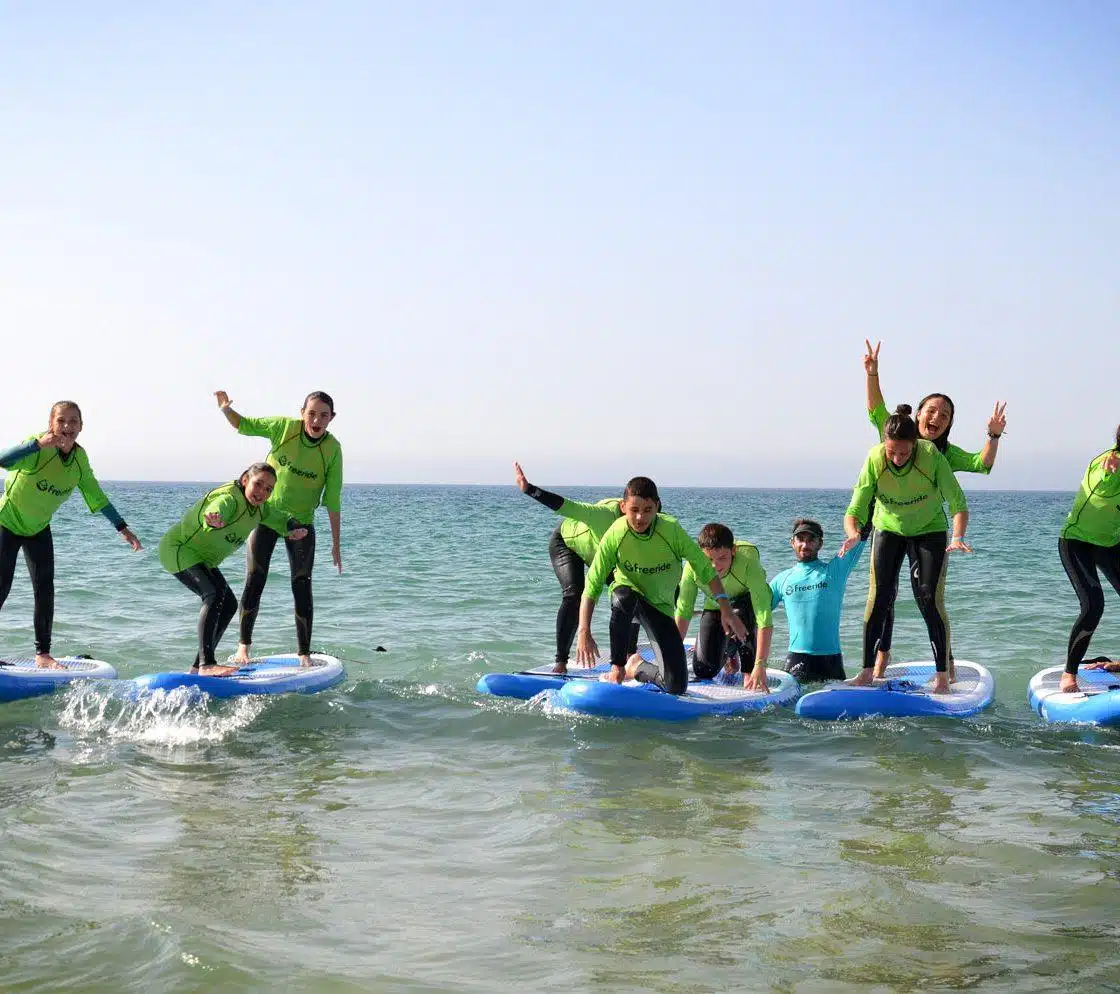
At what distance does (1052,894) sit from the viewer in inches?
209

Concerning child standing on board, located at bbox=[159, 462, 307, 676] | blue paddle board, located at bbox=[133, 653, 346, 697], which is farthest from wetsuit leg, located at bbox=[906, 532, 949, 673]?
child standing on board, located at bbox=[159, 462, 307, 676]

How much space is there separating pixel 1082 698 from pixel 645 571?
3.47 m

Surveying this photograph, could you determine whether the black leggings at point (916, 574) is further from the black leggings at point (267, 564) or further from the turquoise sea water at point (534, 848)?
the black leggings at point (267, 564)

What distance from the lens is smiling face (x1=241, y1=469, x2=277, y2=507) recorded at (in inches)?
358

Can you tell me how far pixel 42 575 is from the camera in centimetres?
955

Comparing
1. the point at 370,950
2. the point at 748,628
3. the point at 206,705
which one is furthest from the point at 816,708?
the point at 370,950

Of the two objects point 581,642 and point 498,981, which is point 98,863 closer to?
point 498,981

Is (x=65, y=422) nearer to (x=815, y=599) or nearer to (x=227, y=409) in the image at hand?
(x=227, y=409)

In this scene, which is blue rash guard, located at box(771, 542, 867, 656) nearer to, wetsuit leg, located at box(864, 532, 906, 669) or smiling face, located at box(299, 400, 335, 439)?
wetsuit leg, located at box(864, 532, 906, 669)

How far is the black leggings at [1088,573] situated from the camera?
8844 mm

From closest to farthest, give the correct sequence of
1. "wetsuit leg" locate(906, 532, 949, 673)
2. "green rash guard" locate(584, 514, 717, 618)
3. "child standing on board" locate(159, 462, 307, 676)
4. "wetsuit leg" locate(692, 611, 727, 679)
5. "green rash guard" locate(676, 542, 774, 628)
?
"green rash guard" locate(584, 514, 717, 618) < "wetsuit leg" locate(906, 532, 949, 673) < "green rash guard" locate(676, 542, 774, 628) < "child standing on board" locate(159, 462, 307, 676) < "wetsuit leg" locate(692, 611, 727, 679)

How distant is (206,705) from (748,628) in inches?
172

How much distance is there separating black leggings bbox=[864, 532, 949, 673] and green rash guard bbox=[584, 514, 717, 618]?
142cm

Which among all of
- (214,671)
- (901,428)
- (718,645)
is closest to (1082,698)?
(901,428)
